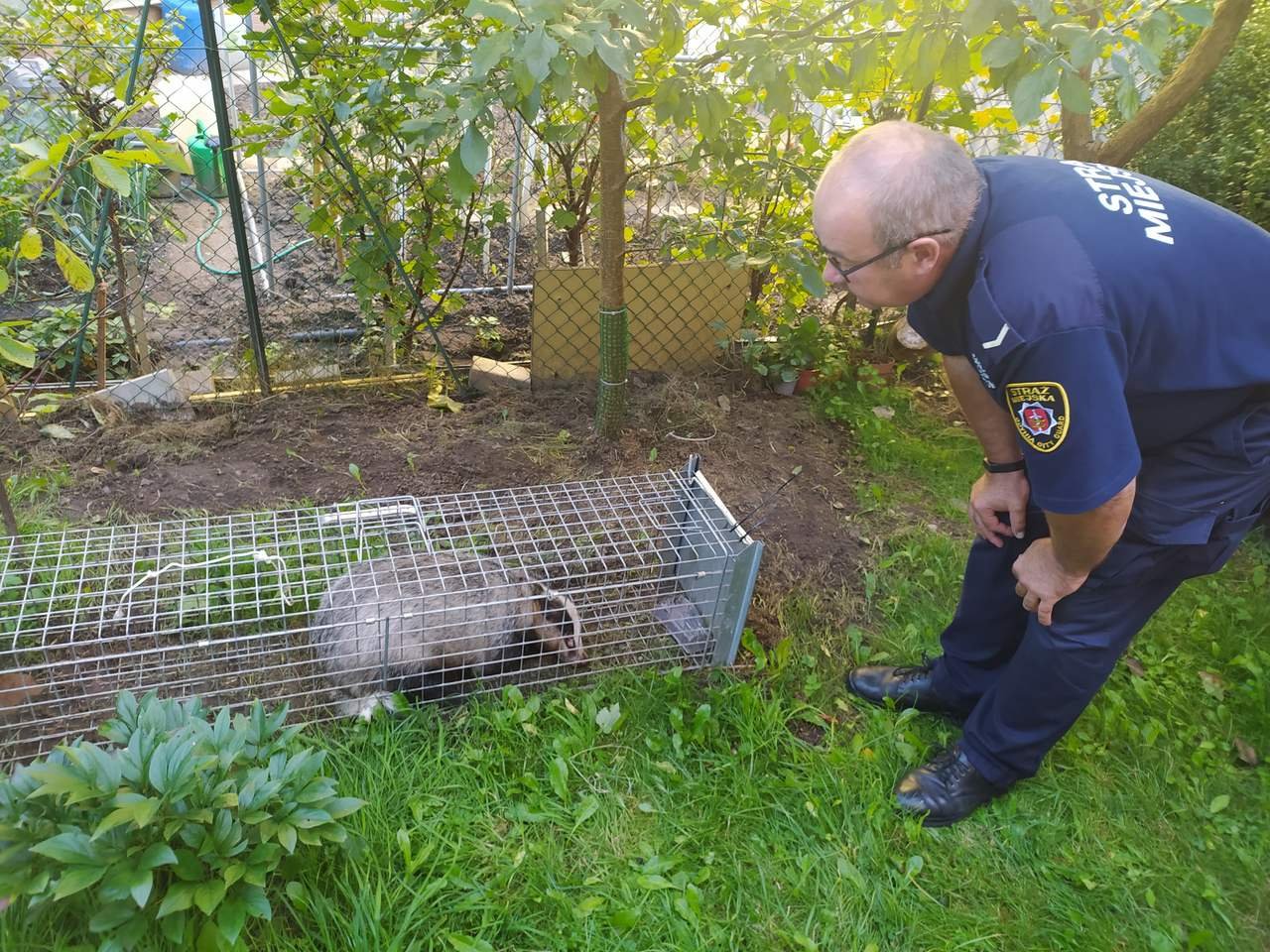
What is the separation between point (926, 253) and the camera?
5.21ft

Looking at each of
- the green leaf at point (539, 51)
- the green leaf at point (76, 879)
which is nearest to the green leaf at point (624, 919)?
the green leaf at point (76, 879)

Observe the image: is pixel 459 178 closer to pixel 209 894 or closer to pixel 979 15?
pixel 979 15

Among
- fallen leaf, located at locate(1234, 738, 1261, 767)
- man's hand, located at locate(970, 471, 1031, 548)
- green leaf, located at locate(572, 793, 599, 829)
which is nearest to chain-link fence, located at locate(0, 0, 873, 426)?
man's hand, located at locate(970, 471, 1031, 548)

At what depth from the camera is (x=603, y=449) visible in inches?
137

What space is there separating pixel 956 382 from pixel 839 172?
0.73 metres

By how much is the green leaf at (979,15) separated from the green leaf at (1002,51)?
5 cm

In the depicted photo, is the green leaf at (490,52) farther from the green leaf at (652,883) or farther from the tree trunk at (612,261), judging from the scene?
the green leaf at (652,883)

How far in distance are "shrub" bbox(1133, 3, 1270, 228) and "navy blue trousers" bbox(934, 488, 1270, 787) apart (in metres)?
2.27

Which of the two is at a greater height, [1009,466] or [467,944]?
[1009,466]

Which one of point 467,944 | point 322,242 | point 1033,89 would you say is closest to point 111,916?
point 467,944

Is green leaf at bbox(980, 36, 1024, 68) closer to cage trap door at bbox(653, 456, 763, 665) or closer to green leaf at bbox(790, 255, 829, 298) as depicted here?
green leaf at bbox(790, 255, 829, 298)

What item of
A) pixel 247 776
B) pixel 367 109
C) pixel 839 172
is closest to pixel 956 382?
pixel 839 172

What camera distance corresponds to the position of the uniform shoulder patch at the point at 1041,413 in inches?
57.4

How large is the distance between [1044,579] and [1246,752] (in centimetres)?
123
